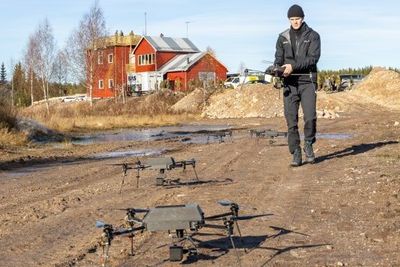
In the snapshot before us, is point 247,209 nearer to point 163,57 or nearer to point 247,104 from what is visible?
point 247,104

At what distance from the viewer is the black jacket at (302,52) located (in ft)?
33.7

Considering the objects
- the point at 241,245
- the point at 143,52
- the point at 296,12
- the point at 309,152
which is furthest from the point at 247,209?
the point at 143,52

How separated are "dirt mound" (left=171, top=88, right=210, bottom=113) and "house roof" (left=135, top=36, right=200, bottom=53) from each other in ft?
89.1

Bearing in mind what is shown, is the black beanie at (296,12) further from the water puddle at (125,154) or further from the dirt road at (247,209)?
the water puddle at (125,154)

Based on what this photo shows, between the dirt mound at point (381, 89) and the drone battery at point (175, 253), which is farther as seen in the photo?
the dirt mound at point (381, 89)

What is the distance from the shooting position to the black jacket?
10.3 metres

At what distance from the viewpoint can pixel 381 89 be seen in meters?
53.7

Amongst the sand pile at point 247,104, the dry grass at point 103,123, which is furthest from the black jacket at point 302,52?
the sand pile at point 247,104

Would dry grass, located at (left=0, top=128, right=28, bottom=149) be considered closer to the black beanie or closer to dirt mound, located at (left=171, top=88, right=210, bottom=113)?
the black beanie

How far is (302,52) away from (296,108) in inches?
37.5

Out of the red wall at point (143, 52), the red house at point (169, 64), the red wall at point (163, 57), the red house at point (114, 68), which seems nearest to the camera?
the red house at point (169, 64)

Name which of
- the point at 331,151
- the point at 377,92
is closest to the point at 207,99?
the point at 377,92

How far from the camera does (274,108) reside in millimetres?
48344

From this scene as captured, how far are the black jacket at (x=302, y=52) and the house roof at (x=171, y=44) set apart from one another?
74835 millimetres
